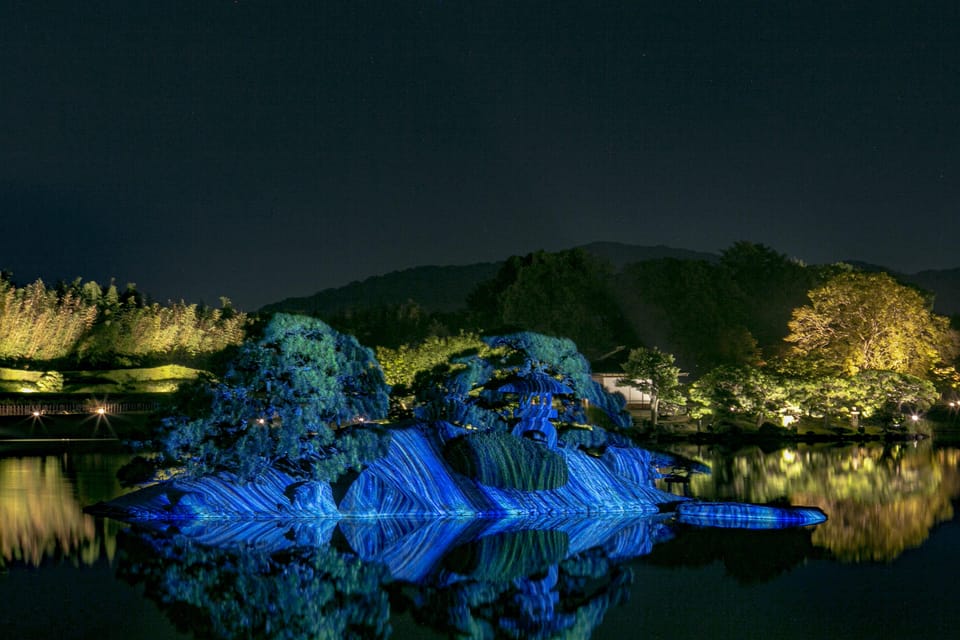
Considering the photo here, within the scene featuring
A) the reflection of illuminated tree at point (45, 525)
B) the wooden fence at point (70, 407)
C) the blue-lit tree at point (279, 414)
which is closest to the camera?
the reflection of illuminated tree at point (45, 525)

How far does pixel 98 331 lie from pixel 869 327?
44.4 metres

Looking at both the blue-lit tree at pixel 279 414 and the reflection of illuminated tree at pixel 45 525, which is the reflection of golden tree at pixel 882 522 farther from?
the reflection of illuminated tree at pixel 45 525

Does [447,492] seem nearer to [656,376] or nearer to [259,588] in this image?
[259,588]

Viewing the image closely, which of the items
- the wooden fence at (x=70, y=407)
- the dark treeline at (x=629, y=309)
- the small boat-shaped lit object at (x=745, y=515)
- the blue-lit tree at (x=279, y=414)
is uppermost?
the dark treeline at (x=629, y=309)

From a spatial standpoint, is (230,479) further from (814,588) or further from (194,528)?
(814,588)

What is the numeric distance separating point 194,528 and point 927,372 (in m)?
50.5

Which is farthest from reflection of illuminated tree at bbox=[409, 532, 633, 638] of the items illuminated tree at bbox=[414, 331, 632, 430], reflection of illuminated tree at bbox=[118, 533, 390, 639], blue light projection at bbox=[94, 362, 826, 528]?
illuminated tree at bbox=[414, 331, 632, 430]

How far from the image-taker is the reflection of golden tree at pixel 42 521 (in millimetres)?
16062

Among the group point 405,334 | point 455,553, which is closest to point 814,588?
point 455,553

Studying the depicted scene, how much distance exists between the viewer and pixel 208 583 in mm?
13766

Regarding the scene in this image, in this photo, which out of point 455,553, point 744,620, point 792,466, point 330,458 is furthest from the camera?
point 792,466

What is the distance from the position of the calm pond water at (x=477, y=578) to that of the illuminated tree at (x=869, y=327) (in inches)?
1458

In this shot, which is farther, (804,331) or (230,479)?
(804,331)

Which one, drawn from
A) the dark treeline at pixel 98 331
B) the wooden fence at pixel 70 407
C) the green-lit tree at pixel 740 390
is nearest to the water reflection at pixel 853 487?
the green-lit tree at pixel 740 390
